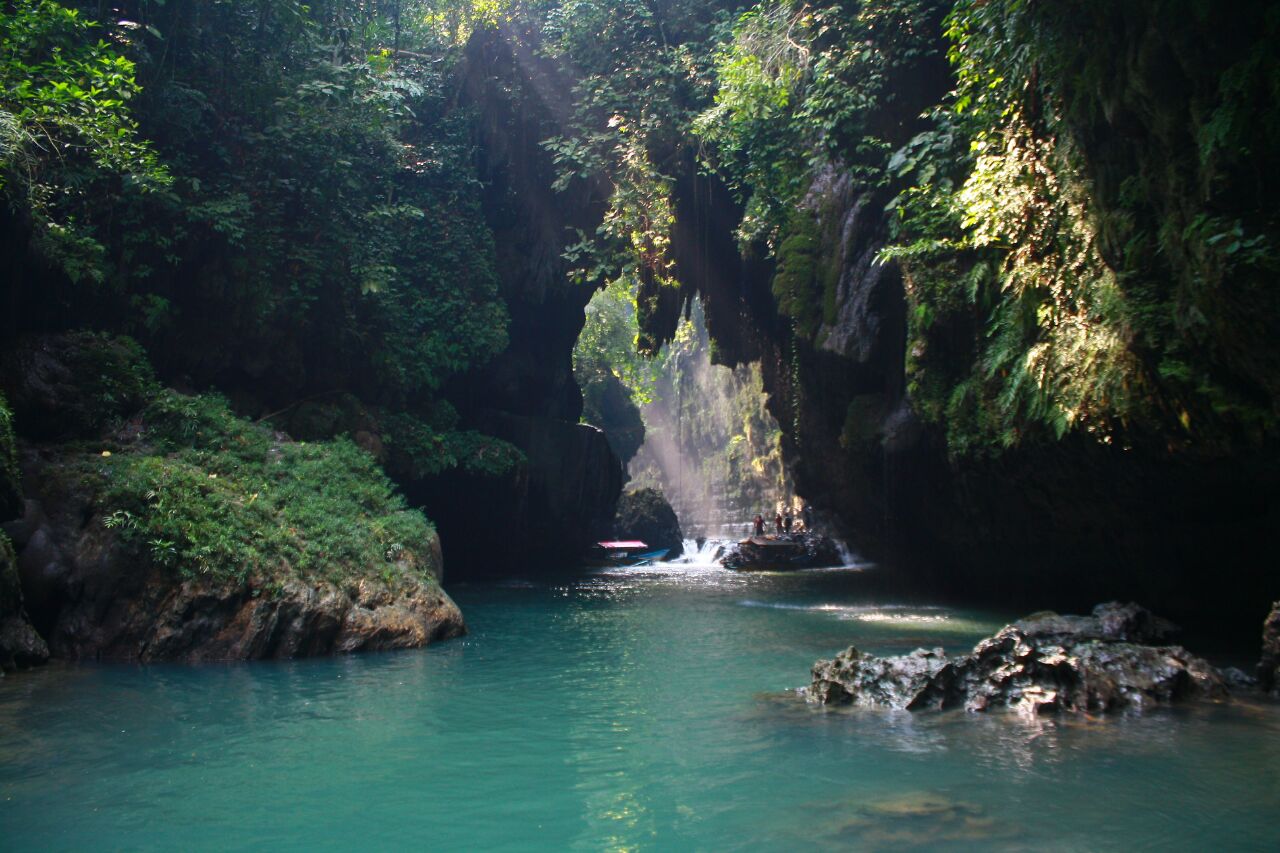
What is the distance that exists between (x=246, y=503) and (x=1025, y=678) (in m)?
9.42

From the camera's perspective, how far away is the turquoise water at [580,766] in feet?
15.5

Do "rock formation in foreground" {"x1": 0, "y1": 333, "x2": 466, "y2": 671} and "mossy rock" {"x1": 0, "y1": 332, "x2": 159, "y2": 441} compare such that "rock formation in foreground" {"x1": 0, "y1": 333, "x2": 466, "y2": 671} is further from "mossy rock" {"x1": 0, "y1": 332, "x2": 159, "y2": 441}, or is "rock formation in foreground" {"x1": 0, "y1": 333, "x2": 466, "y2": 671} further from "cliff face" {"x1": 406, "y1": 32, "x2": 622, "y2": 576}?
"cliff face" {"x1": 406, "y1": 32, "x2": 622, "y2": 576}

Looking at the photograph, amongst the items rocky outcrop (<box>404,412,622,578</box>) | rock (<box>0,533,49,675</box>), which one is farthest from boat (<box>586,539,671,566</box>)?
rock (<box>0,533,49,675</box>)

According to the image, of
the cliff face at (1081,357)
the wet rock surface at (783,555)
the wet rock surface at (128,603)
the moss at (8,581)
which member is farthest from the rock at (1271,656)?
the wet rock surface at (783,555)

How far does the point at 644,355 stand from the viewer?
24688mm

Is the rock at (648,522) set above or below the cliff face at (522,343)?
below

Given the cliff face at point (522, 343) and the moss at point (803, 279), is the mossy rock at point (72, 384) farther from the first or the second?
the moss at point (803, 279)

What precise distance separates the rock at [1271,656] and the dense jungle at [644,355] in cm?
45

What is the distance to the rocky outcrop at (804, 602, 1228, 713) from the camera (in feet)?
24.5

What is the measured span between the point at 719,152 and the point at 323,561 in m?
12.7

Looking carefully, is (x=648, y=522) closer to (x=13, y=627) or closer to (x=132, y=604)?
(x=132, y=604)

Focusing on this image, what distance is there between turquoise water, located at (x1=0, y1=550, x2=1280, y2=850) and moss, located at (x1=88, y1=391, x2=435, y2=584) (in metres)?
1.47

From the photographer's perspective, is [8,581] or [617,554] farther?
[617,554]

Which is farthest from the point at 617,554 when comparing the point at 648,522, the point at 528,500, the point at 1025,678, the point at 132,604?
the point at 1025,678
